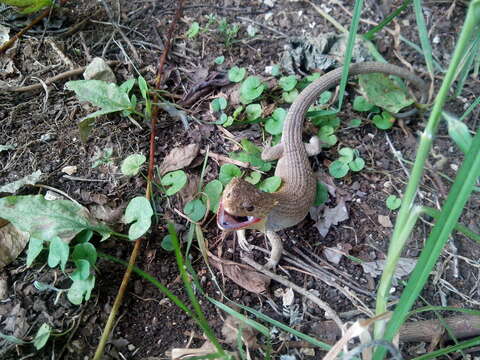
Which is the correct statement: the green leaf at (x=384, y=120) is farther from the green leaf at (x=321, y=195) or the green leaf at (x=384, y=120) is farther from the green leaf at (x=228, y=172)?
the green leaf at (x=228, y=172)

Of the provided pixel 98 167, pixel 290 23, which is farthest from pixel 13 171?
pixel 290 23

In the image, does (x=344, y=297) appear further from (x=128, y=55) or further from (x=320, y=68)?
(x=128, y=55)

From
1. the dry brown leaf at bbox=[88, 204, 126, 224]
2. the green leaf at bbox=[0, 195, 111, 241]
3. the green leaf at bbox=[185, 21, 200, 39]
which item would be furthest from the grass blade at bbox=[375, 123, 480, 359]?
the green leaf at bbox=[185, 21, 200, 39]

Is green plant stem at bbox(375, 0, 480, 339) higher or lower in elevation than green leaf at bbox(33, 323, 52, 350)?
higher

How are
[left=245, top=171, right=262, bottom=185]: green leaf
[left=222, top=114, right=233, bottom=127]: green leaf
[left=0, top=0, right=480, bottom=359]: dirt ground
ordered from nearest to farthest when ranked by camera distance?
[left=0, top=0, right=480, bottom=359]: dirt ground
[left=245, top=171, right=262, bottom=185]: green leaf
[left=222, top=114, right=233, bottom=127]: green leaf

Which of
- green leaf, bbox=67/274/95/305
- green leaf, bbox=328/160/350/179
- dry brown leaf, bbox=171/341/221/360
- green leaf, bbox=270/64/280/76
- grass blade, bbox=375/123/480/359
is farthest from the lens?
green leaf, bbox=270/64/280/76

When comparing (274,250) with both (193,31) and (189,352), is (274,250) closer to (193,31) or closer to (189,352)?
(189,352)

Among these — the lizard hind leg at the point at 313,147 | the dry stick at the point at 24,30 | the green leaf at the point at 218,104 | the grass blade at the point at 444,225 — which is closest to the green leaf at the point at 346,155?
the lizard hind leg at the point at 313,147

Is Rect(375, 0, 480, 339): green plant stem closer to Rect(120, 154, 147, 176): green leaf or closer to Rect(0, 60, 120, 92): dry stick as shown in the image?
Rect(120, 154, 147, 176): green leaf
